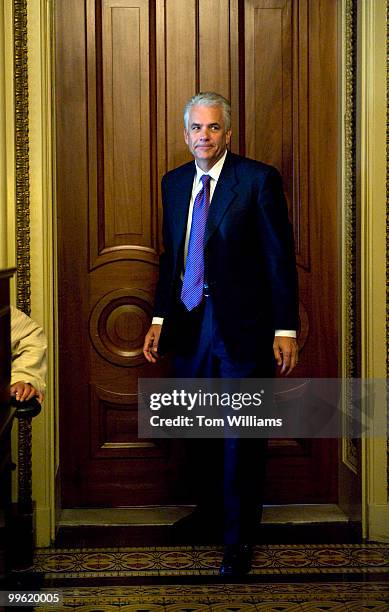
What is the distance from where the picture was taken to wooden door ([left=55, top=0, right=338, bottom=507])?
13.0ft

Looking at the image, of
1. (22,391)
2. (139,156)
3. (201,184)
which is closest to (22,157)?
(139,156)

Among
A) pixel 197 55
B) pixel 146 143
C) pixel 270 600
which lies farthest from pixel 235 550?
pixel 197 55

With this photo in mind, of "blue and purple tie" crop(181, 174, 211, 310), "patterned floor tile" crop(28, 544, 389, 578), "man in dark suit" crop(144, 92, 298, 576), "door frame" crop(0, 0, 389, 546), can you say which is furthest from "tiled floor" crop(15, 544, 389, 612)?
"blue and purple tie" crop(181, 174, 211, 310)

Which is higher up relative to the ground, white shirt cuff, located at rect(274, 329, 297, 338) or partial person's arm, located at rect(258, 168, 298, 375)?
partial person's arm, located at rect(258, 168, 298, 375)

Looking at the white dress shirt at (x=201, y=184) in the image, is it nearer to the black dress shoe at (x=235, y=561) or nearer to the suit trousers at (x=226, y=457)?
the suit trousers at (x=226, y=457)

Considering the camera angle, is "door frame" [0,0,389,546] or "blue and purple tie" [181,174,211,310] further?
"door frame" [0,0,389,546]

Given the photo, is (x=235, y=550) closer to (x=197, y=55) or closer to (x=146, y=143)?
(x=146, y=143)

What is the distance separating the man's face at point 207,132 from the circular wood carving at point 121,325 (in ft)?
2.59

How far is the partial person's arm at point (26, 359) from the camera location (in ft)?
8.68

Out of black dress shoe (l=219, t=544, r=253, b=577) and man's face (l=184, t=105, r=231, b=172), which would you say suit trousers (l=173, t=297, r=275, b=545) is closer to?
black dress shoe (l=219, t=544, r=253, b=577)

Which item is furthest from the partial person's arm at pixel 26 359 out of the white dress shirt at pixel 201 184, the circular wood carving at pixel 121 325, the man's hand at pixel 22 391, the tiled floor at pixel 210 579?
the circular wood carving at pixel 121 325

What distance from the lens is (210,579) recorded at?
131 inches

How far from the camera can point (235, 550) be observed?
3387mm

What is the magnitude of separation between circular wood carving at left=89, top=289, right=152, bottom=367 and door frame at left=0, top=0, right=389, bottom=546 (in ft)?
0.81
